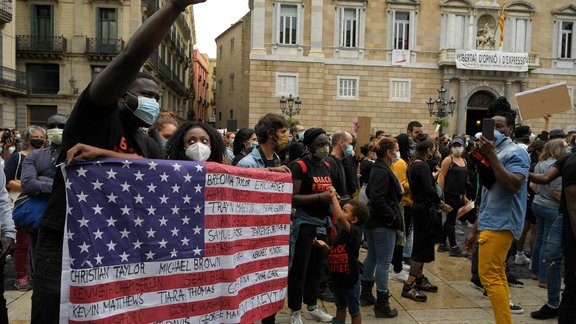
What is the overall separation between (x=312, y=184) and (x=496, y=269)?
1.97 m

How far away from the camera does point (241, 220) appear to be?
352cm

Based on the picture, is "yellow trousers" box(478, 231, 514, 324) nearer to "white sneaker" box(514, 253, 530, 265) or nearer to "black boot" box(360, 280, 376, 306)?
"black boot" box(360, 280, 376, 306)

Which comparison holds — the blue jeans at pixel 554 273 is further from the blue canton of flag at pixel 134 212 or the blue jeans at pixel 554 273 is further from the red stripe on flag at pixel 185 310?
the blue canton of flag at pixel 134 212

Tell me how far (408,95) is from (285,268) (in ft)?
96.6

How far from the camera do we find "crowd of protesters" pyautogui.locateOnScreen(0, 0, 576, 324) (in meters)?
2.41

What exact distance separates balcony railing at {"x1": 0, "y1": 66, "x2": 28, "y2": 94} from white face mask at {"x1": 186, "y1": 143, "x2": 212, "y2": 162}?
88.6 ft

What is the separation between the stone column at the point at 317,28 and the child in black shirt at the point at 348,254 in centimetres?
2691

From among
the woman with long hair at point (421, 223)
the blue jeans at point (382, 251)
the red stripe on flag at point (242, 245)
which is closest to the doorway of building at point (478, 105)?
the woman with long hair at point (421, 223)

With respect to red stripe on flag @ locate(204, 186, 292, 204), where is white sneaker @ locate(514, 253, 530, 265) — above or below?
below

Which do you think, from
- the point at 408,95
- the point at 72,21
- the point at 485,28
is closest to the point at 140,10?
the point at 72,21

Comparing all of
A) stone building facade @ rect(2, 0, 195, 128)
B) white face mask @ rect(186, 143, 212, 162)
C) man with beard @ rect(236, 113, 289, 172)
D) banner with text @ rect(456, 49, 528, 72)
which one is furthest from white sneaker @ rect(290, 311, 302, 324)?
banner with text @ rect(456, 49, 528, 72)

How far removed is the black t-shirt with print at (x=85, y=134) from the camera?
90.9 inches

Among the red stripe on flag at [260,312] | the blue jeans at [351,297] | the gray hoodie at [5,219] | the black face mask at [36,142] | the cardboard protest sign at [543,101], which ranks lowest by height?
the blue jeans at [351,297]

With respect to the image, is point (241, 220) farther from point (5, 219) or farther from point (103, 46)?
point (103, 46)
